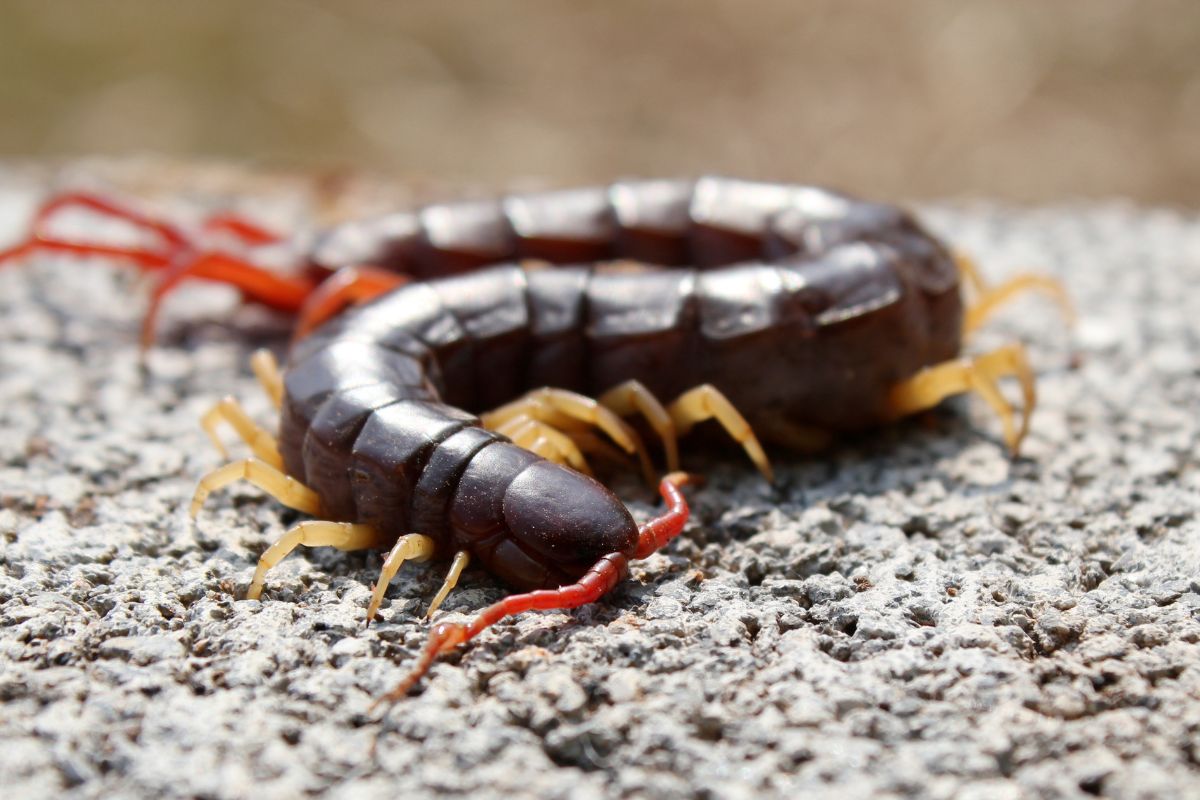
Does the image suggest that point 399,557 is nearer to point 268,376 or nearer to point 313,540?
point 313,540

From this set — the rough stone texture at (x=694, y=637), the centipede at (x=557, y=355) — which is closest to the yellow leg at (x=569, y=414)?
the centipede at (x=557, y=355)

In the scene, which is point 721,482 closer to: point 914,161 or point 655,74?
point 914,161

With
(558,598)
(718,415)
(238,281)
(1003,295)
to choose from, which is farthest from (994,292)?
(238,281)

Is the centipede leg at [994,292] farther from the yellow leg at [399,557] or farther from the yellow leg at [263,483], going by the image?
the yellow leg at [263,483]

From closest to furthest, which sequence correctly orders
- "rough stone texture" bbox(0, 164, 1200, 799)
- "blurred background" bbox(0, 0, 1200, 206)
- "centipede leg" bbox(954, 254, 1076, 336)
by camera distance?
"rough stone texture" bbox(0, 164, 1200, 799) → "centipede leg" bbox(954, 254, 1076, 336) → "blurred background" bbox(0, 0, 1200, 206)

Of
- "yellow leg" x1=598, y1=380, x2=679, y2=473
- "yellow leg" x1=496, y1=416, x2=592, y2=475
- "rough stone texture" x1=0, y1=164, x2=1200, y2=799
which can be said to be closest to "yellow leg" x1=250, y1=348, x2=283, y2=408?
"rough stone texture" x1=0, y1=164, x2=1200, y2=799

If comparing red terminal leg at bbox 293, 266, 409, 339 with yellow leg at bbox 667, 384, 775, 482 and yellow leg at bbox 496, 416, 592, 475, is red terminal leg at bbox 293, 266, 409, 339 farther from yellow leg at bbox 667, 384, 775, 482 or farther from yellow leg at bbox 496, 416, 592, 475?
yellow leg at bbox 667, 384, 775, 482
